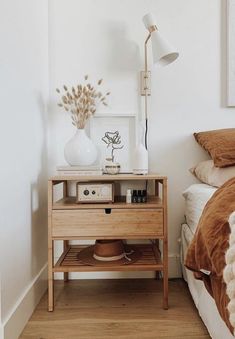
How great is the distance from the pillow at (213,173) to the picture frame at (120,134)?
0.41 m

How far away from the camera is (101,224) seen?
4.59 feet

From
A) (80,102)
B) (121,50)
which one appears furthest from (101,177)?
(121,50)

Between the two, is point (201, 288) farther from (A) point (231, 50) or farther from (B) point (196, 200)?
(A) point (231, 50)

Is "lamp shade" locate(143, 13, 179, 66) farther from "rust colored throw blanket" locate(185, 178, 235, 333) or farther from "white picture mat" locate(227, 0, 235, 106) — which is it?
"rust colored throw blanket" locate(185, 178, 235, 333)

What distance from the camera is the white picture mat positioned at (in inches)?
70.1

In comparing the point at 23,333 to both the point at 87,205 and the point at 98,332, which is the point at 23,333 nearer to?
the point at 98,332

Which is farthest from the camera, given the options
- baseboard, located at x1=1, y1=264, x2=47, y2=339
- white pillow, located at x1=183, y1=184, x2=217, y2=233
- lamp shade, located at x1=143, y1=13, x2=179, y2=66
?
lamp shade, located at x1=143, y1=13, x2=179, y2=66

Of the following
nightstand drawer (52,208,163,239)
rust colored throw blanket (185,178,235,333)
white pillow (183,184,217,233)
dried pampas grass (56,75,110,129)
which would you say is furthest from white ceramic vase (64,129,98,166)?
rust colored throw blanket (185,178,235,333)

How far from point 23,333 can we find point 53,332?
0.12 m

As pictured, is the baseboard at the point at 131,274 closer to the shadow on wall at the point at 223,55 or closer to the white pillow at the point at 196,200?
the white pillow at the point at 196,200

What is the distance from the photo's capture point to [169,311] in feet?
4.61

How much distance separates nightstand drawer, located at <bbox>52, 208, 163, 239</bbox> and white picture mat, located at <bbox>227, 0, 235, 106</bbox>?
3.13 ft

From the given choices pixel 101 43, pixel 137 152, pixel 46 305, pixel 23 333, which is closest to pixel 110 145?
pixel 137 152

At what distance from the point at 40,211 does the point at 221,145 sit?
3.32ft
